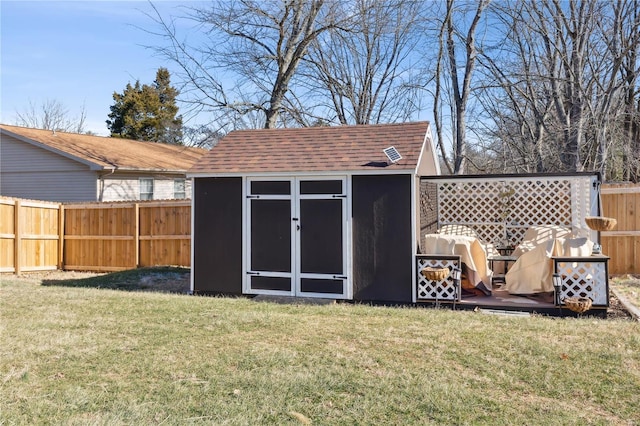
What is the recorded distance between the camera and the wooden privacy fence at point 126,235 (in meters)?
13.0

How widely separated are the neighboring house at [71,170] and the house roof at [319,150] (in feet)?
25.3

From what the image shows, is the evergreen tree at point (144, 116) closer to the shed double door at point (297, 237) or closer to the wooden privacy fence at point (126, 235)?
→ the wooden privacy fence at point (126, 235)

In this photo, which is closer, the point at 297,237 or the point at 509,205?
the point at 297,237

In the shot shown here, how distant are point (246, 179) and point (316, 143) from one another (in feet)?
4.72

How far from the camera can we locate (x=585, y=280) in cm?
752

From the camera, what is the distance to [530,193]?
33.2 feet

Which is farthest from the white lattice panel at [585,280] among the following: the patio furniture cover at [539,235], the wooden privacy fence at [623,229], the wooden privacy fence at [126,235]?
the wooden privacy fence at [126,235]

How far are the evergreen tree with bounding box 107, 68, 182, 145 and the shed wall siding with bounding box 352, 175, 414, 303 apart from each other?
75.9 feet

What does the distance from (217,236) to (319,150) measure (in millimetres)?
2292

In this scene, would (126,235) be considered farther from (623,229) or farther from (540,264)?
(623,229)

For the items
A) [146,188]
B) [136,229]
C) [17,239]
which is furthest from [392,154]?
[146,188]

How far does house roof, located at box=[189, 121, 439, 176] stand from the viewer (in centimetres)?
865

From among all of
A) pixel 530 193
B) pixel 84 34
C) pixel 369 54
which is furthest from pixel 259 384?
pixel 369 54

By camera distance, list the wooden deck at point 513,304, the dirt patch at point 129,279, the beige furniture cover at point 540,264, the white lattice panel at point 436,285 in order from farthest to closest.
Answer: the dirt patch at point 129,279
the white lattice panel at point 436,285
the beige furniture cover at point 540,264
the wooden deck at point 513,304
